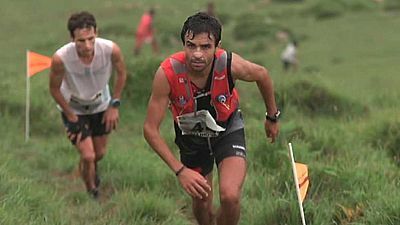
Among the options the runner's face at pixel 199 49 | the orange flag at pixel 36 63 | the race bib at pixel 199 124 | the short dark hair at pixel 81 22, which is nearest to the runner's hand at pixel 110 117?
the short dark hair at pixel 81 22

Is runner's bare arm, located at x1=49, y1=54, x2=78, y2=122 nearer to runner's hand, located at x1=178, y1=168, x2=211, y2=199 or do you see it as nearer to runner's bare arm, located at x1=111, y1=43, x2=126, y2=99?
runner's bare arm, located at x1=111, y1=43, x2=126, y2=99

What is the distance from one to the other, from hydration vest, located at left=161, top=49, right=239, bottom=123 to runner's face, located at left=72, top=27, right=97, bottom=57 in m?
1.71

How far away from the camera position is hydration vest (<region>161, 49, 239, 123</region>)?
5109 mm

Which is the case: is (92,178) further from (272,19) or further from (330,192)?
(272,19)

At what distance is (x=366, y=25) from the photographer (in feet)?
83.6

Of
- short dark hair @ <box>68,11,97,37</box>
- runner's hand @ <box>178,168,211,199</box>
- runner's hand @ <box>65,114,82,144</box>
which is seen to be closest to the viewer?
runner's hand @ <box>178,168,211,199</box>

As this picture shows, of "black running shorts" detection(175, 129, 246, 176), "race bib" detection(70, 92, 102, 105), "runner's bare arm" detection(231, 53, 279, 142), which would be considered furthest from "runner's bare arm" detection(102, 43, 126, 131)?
"runner's bare arm" detection(231, 53, 279, 142)

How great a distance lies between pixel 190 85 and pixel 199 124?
1.07 ft

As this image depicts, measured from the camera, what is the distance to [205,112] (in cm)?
527

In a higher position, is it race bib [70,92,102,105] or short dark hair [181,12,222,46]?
short dark hair [181,12,222,46]

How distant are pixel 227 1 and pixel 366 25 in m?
10.1

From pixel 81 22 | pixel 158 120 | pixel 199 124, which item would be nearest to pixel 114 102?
pixel 81 22

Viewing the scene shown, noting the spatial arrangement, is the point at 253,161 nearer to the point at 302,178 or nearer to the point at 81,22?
the point at 302,178

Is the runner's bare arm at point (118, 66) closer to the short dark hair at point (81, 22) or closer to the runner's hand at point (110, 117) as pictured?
the runner's hand at point (110, 117)
